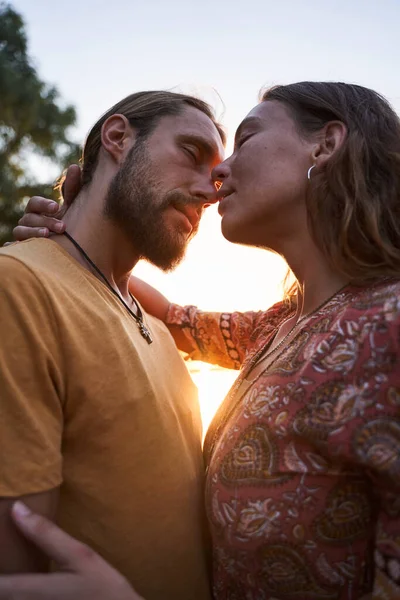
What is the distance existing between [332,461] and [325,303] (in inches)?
22.7

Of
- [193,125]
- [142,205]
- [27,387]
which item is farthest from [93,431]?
[193,125]

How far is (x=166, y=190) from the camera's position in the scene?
2.10m

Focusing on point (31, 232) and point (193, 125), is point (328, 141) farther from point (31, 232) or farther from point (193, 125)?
point (31, 232)

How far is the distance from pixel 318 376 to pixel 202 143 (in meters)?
1.38

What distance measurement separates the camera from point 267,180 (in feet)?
5.92

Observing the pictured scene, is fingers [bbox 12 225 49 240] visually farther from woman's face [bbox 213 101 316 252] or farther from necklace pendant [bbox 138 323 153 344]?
woman's face [bbox 213 101 316 252]

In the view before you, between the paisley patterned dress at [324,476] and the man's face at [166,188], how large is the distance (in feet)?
3.12

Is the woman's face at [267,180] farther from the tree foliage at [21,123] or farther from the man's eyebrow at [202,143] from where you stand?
the tree foliage at [21,123]

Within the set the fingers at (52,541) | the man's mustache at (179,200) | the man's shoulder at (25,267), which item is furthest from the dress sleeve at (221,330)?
the fingers at (52,541)

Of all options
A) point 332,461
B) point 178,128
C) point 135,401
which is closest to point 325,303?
point 332,461

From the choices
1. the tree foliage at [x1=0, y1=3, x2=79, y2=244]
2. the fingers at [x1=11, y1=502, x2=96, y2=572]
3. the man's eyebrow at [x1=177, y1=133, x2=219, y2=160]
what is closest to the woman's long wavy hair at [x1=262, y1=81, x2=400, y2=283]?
the man's eyebrow at [x1=177, y1=133, x2=219, y2=160]

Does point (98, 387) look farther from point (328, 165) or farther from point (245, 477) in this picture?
point (328, 165)

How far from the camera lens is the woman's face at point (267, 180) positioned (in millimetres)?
1795

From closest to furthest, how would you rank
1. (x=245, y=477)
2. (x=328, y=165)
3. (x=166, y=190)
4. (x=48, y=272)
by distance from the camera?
(x=245, y=477)
(x=48, y=272)
(x=328, y=165)
(x=166, y=190)
